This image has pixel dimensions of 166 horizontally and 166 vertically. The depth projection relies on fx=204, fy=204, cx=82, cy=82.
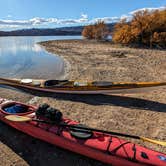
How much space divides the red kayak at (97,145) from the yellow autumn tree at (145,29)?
3294 centimetres

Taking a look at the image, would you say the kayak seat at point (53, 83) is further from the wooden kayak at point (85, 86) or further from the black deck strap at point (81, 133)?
the black deck strap at point (81, 133)

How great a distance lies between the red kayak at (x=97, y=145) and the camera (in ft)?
20.2

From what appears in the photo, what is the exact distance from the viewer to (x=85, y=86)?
1280cm

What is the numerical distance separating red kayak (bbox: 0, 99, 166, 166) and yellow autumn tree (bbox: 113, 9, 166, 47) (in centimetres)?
3294

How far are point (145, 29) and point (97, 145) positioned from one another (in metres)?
35.7

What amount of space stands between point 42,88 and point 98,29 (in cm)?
4973

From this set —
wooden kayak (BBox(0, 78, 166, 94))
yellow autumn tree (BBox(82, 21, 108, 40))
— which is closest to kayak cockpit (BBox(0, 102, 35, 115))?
wooden kayak (BBox(0, 78, 166, 94))

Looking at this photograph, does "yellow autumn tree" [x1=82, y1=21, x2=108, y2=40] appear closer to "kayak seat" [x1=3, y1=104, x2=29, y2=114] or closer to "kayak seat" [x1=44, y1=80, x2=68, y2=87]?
"kayak seat" [x1=44, y1=80, x2=68, y2=87]

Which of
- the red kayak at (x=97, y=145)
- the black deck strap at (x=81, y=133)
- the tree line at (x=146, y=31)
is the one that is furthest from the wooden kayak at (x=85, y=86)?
the tree line at (x=146, y=31)

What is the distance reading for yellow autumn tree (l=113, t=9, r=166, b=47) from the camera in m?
37.8

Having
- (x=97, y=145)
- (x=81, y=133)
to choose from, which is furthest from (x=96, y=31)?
(x=97, y=145)

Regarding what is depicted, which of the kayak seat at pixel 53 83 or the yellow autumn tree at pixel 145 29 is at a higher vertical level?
the yellow autumn tree at pixel 145 29

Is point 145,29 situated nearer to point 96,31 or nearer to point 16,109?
point 96,31

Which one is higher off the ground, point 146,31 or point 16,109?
point 146,31
